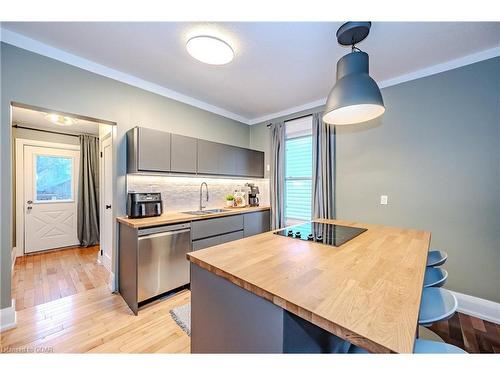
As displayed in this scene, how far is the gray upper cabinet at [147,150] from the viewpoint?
91.2 inches

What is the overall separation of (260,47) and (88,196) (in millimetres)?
4485

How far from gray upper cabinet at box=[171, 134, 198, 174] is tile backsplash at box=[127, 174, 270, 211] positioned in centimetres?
36

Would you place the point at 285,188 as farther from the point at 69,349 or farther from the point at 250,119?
the point at 69,349

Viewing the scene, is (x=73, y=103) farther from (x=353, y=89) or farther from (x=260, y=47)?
(x=353, y=89)

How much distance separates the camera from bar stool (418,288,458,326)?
3.08ft

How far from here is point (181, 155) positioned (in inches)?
106

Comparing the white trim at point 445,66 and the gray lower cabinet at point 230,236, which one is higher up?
the white trim at point 445,66

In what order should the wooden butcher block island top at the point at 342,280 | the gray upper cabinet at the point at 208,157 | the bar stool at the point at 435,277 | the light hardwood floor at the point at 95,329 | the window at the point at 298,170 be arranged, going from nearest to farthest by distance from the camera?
the wooden butcher block island top at the point at 342,280, the bar stool at the point at 435,277, the light hardwood floor at the point at 95,329, the gray upper cabinet at the point at 208,157, the window at the point at 298,170

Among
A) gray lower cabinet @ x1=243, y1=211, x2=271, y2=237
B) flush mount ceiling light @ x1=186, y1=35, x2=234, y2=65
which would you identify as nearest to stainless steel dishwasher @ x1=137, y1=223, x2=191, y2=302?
gray lower cabinet @ x1=243, y1=211, x2=271, y2=237

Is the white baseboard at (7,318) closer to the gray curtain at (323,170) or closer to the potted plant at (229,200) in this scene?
the potted plant at (229,200)

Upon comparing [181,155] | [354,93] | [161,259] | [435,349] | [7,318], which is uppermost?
[354,93]

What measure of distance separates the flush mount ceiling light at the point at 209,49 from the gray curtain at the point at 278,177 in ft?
6.17

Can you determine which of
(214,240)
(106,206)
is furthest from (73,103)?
(214,240)

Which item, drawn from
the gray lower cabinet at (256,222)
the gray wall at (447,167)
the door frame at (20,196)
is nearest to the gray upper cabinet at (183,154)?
the gray lower cabinet at (256,222)
